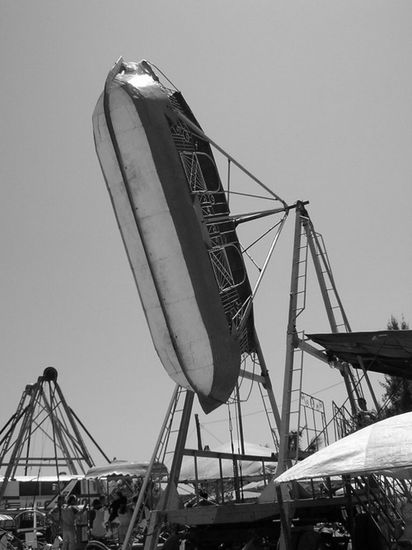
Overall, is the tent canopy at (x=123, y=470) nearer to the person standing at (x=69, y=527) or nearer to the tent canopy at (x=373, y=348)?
the person standing at (x=69, y=527)

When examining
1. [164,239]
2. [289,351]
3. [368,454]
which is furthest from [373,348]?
[368,454]

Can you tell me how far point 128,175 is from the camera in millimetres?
13875

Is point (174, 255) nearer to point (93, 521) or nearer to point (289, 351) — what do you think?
point (289, 351)

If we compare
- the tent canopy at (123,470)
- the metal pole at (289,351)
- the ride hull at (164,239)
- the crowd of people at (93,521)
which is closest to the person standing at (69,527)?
the crowd of people at (93,521)

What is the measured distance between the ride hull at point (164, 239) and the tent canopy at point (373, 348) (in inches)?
103

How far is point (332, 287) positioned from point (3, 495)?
2352 cm

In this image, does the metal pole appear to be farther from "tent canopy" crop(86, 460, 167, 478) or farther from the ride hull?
"tent canopy" crop(86, 460, 167, 478)

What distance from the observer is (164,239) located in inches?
530

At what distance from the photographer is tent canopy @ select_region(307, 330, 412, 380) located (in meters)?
14.2

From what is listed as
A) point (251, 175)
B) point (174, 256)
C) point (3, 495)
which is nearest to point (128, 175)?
point (174, 256)

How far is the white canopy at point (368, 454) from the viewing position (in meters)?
8.73

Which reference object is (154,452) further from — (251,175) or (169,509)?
(251,175)

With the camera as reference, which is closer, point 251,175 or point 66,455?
point 251,175

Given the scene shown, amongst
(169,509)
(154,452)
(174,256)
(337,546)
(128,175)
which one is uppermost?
(128,175)
